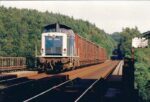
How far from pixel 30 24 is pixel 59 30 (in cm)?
10693

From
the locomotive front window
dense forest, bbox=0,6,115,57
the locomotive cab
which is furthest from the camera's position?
dense forest, bbox=0,6,115,57

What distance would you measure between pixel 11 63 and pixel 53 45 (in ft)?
15.5

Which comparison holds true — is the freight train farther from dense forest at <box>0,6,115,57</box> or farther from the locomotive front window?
dense forest at <box>0,6,115,57</box>

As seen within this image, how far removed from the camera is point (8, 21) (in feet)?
427

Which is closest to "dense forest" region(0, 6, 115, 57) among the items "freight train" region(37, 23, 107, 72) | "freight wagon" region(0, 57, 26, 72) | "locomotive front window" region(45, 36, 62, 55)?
"freight wagon" region(0, 57, 26, 72)

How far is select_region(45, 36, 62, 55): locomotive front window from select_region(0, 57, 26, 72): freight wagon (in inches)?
143

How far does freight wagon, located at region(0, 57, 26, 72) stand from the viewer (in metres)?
29.7

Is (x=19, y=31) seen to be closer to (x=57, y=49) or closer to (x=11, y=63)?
(x=11, y=63)

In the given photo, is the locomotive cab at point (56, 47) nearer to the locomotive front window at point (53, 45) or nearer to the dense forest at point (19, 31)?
the locomotive front window at point (53, 45)

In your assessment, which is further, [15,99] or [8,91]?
[8,91]

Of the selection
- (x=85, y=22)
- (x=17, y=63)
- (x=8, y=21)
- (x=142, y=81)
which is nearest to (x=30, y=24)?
(x=8, y=21)

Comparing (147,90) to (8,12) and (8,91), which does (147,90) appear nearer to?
(8,91)

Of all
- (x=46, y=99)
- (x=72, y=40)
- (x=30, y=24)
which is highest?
(x=30, y=24)

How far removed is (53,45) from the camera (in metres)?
30.0
